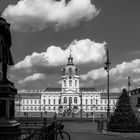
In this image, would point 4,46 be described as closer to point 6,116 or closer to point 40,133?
point 6,116

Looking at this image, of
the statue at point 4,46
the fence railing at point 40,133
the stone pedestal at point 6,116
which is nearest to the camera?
the stone pedestal at point 6,116

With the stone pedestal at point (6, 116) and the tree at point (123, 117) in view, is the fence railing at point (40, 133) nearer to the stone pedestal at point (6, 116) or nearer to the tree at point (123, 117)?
the stone pedestal at point (6, 116)

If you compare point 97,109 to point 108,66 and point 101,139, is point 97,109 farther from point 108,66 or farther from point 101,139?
point 101,139

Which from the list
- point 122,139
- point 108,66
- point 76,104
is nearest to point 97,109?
point 76,104

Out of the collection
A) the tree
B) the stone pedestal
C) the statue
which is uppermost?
the statue

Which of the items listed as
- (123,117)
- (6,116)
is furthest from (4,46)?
(123,117)

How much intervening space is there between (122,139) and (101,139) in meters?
1.33

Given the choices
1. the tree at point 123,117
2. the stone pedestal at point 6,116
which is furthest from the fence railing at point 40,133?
the tree at point 123,117

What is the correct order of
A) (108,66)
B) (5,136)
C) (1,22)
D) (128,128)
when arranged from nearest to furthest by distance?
(5,136), (1,22), (128,128), (108,66)

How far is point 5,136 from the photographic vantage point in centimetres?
968

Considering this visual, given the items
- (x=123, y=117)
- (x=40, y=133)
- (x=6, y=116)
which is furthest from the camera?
(x=123, y=117)

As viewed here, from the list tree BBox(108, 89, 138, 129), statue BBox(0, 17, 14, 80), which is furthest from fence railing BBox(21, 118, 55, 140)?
tree BBox(108, 89, 138, 129)

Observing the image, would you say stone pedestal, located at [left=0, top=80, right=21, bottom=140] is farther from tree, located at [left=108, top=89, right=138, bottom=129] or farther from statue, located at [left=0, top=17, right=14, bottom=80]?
tree, located at [left=108, top=89, right=138, bottom=129]

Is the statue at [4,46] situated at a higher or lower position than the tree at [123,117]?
higher
